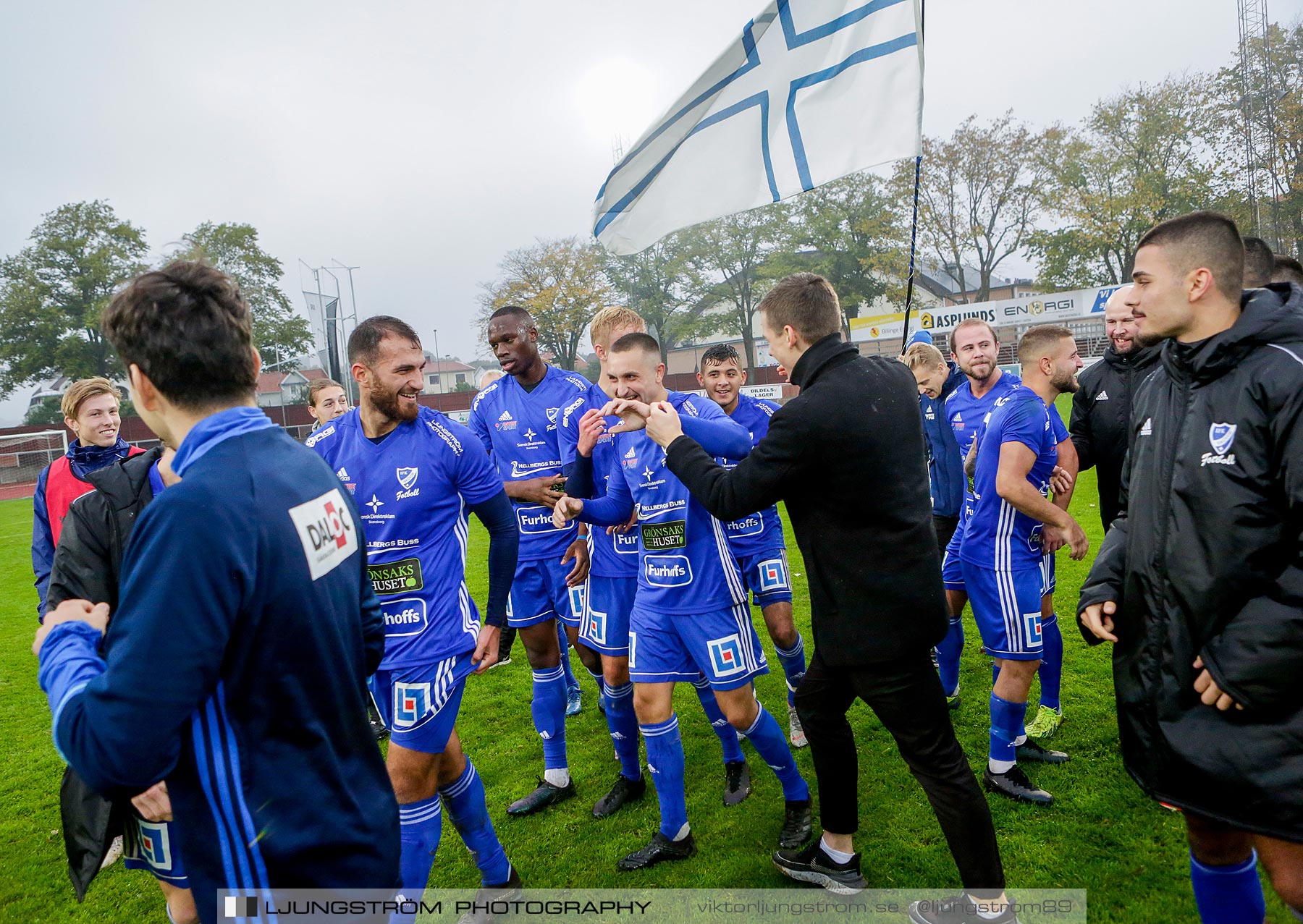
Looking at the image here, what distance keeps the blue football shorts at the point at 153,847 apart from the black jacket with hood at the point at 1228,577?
2.94 metres

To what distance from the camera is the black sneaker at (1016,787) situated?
3.67m

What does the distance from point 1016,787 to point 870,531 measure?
6.75 ft

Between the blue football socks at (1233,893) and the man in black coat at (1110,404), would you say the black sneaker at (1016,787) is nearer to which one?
the blue football socks at (1233,893)

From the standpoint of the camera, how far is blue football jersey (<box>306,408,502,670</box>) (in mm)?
3080

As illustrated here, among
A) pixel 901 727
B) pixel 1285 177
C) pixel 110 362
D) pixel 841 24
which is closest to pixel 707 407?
pixel 901 727

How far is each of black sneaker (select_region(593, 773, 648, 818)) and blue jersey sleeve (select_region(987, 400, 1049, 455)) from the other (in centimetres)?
271

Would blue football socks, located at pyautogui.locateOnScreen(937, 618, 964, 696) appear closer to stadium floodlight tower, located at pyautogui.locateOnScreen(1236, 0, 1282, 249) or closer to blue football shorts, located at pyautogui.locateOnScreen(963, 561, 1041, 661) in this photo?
blue football shorts, located at pyautogui.locateOnScreen(963, 561, 1041, 661)

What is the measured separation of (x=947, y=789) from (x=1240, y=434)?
1465 mm

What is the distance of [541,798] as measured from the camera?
4.13 meters

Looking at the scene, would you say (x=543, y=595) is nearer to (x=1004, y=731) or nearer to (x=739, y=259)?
(x=1004, y=731)

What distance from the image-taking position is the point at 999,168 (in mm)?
38250

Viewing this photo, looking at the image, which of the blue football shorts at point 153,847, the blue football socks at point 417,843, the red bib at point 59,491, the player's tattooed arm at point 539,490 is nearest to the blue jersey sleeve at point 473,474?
the player's tattooed arm at point 539,490

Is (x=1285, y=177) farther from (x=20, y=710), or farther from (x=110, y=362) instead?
(x=110, y=362)

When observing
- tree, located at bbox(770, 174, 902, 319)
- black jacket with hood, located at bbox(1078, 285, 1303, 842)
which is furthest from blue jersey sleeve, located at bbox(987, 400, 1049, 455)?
tree, located at bbox(770, 174, 902, 319)
